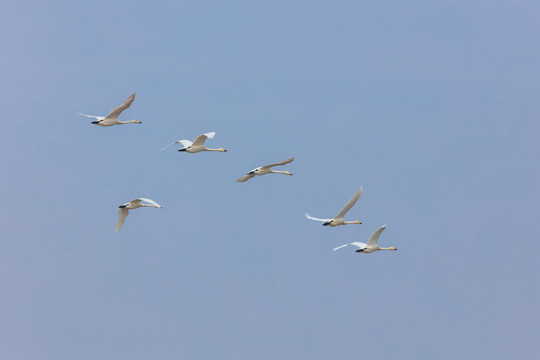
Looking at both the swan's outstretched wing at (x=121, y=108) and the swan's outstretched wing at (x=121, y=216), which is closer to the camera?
the swan's outstretched wing at (x=121, y=108)

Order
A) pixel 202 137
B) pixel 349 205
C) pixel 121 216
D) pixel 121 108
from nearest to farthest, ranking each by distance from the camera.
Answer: pixel 349 205
pixel 121 108
pixel 202 137
pixel 121 216

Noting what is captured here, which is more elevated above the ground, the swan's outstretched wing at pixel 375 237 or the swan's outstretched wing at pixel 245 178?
the swan's outstretched wing at pixel 245 178

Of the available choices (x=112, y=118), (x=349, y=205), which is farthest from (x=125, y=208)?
(x=349, y=205)

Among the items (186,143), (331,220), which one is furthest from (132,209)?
(331,220)

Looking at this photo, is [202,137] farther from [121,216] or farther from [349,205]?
[349,205]

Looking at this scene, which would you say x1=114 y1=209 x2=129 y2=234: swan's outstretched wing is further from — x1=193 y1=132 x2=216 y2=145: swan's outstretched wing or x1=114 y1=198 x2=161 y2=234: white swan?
x1=193 y1=132 x2=216 y2=145: swan's outstretched wing

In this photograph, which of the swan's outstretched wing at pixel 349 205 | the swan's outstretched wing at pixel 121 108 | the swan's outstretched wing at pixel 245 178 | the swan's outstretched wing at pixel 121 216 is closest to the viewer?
the swan's outstretched wing at pixel 349 205

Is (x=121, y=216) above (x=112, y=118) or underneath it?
underneath

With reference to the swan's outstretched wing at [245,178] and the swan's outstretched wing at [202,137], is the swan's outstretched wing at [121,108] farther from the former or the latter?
the swan's outstretched wing at [245,178]

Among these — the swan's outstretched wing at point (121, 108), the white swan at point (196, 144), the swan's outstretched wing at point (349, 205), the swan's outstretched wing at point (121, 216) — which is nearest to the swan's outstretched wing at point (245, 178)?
the white swan at point (196, 144)

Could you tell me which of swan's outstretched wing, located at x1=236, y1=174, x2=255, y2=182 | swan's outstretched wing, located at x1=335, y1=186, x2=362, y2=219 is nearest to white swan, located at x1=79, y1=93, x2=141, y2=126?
swan's outstretched wing, located at x1=236, y1=174, x2=255, y2=182

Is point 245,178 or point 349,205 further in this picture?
point 245,178

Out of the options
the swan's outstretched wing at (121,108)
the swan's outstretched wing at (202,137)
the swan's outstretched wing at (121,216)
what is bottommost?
the swan's outstretched wing at (121,216)

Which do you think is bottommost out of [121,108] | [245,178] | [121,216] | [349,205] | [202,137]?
[121,216]
